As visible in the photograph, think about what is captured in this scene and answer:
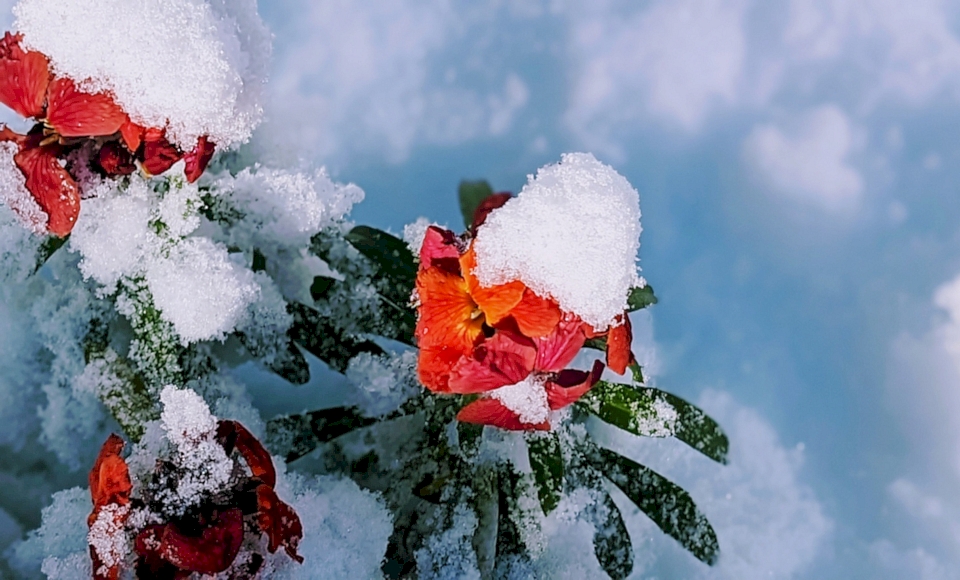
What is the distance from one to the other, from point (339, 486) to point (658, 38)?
2.60 ft

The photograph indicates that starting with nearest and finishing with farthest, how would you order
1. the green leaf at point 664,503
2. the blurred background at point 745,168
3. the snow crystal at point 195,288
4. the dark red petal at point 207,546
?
the dark red petal at point 207,546 → the snow crystal at point 195,288 → the green leaf at point 664,503 → the blurred background at point 745,168

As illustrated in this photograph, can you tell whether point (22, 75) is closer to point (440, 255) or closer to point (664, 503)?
point (440, 255)

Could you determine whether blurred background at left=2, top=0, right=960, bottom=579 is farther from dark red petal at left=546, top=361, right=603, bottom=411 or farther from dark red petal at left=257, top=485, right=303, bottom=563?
dark red petal at left=257, top=485, right=303, bottom=563

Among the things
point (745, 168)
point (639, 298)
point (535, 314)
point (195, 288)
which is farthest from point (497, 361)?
point (745, 168)

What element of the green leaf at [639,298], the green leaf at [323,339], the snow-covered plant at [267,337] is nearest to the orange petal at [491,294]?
the snow-covered plant at [267,337]

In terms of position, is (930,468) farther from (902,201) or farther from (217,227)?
(217,227)

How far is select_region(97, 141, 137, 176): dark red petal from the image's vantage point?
636 millimetres

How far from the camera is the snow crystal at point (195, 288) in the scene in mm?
680

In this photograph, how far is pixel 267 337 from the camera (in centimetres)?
79

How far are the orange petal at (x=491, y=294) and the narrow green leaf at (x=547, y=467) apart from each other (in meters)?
0.23

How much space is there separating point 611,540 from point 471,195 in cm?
46

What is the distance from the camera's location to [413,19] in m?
1.06

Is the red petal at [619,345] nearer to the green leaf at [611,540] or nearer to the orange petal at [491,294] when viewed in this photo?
the orange petal at [491,294]

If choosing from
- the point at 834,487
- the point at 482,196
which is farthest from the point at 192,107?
the point at 834,487
